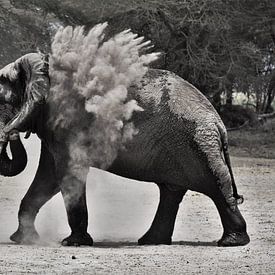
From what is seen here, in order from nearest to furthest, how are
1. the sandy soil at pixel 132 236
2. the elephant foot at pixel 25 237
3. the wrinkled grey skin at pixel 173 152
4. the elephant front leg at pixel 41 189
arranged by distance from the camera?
the sandy soil at pixel 132 236
the wrinkled grey skin at pixel 173 152
the elephant foot at pixel 25 237
the elephant front leg at pixel 41 189

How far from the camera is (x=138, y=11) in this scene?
2641cm

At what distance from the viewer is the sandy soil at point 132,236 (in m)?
7.36

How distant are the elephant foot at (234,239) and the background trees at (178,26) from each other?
55.1 feet

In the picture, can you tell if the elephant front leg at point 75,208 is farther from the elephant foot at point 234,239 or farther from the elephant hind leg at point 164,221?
the elephant foot at point 234,239

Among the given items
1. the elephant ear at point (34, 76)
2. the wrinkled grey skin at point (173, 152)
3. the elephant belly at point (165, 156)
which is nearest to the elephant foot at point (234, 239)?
the wrinkled grey skin at point (173, 152)

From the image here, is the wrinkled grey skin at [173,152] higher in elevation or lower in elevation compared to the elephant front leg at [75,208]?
higher

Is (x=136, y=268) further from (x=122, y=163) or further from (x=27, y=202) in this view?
(x=27, y=202)

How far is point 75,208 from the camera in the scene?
8984 mm

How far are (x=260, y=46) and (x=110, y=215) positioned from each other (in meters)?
22.8

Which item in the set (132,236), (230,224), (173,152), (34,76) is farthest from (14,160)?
(230,224)

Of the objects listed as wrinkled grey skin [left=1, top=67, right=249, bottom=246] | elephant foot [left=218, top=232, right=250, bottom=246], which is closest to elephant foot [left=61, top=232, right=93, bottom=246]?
wrinkled grey skin [left=1, top=67, right=249, bottom=246]

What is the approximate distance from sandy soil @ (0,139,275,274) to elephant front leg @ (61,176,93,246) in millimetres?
168

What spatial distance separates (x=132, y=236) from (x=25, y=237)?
4.07ft

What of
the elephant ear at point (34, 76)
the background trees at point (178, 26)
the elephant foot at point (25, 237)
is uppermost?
the background trees at point (178, 26)
